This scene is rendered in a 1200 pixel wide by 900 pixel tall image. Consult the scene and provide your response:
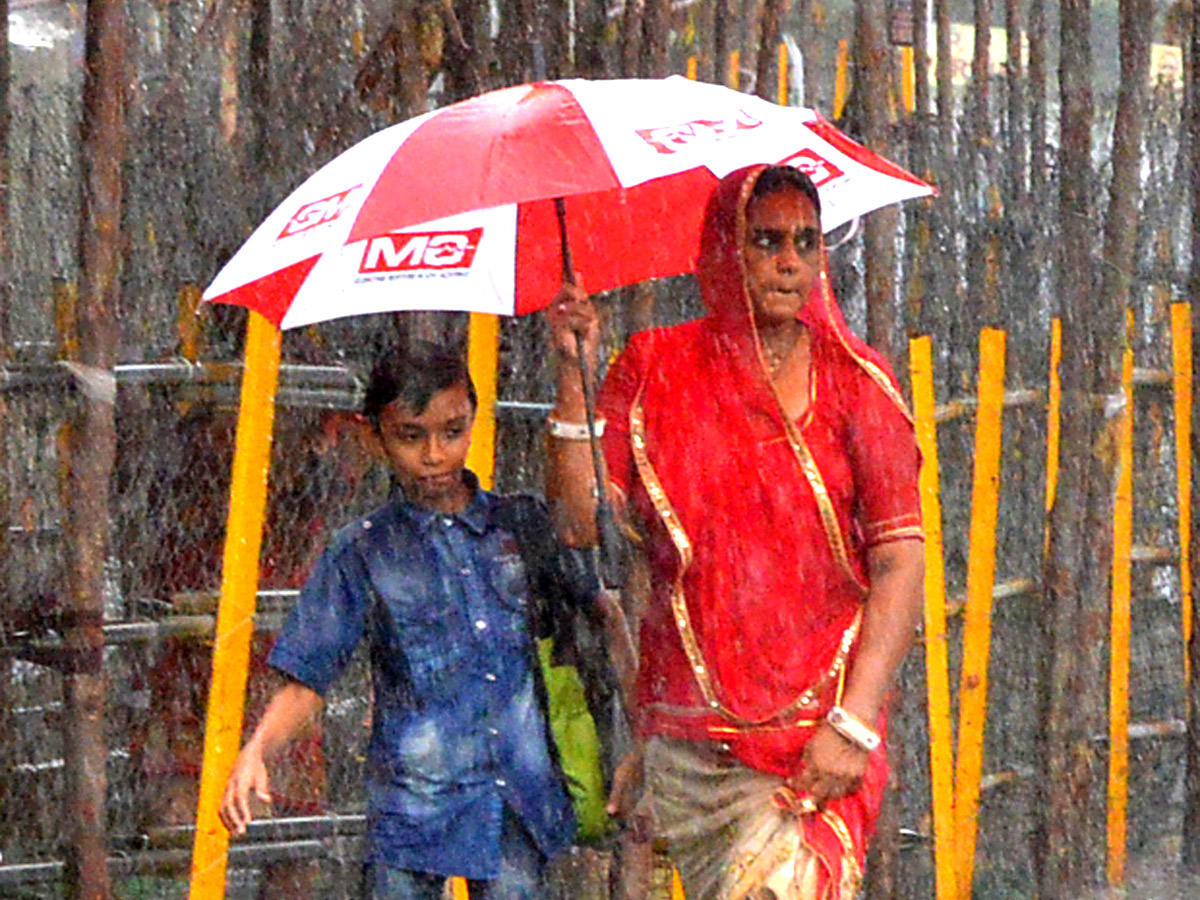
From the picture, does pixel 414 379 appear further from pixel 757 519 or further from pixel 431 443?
pixel 757 519

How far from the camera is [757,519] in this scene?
343cm

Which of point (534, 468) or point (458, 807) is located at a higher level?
point (534, 468)

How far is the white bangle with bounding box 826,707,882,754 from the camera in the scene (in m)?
3.33

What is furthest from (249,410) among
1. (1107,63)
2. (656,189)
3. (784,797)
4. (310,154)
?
(1107,63)

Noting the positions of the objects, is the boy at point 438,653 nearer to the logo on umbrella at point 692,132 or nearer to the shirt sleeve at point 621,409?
the shirt sleeve at point 621,409

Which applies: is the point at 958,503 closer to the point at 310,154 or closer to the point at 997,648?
the point at 997,648

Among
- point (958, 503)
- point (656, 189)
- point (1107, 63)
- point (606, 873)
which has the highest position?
point (1107, 63)

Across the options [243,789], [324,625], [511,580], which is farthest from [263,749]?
[511,580]

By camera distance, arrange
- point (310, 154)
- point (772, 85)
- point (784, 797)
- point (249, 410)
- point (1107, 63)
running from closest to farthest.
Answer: point (784, 797)
point (249, 410)
point (310, 154)
point (772, 85)
point (1107, 63)

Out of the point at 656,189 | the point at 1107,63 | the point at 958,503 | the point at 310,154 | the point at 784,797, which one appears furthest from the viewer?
the point at 1107,63

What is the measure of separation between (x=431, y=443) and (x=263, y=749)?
589 mm

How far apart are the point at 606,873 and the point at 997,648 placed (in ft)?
6.57

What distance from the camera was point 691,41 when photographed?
318 inches

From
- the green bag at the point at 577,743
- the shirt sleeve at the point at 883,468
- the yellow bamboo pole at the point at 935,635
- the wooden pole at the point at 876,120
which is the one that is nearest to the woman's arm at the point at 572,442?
the green bag at the point at 577,743
